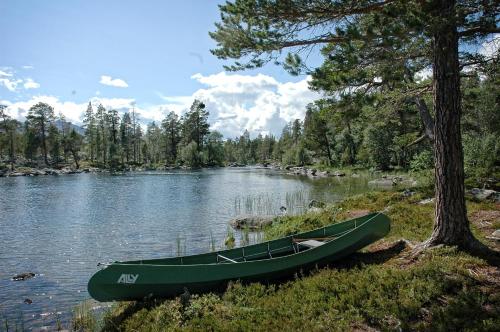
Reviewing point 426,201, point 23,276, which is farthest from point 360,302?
point 23,276

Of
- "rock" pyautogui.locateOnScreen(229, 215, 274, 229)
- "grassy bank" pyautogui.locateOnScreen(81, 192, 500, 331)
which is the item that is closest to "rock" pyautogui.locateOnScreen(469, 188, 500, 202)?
"grassy bank" pyautogui.locateOnScreen(81, 192, 500, 331)

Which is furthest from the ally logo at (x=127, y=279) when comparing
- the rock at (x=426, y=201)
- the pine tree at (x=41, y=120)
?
the pine tree at (x=41, y=120)

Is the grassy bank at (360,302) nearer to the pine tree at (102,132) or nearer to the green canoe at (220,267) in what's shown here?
the green canoe at (220,267)

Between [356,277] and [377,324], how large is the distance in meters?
2.02

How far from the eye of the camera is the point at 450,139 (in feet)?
28.8

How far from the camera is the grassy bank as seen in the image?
6646 mm

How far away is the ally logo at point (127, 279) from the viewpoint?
8.60 metres

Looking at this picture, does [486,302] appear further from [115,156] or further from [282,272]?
[115,156]

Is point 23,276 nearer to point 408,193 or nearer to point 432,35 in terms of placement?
point 432,35

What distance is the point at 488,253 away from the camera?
8695mm

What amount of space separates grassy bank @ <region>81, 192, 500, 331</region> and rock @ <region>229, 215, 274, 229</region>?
379 inches

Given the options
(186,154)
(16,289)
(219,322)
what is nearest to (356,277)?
(219,322)

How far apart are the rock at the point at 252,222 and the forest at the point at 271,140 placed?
756 cm

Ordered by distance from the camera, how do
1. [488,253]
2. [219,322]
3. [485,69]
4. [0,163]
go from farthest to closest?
[0,163], [485,69], [488,253], [219,322]
